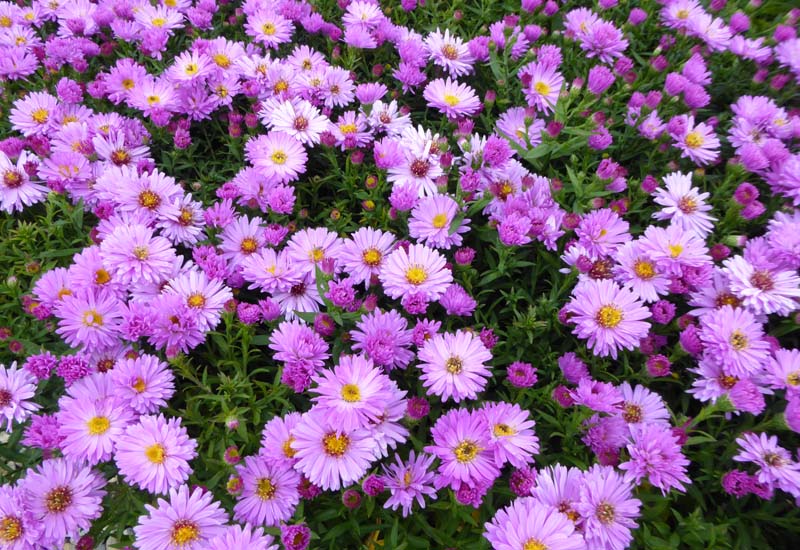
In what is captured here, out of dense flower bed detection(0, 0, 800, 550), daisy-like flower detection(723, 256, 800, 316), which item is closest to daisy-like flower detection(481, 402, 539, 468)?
dense flower bed detection(0, 0, 800, 550)

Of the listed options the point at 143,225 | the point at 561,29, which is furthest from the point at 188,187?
the point at 561,29

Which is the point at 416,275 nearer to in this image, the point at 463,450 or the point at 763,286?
the point at 463,450

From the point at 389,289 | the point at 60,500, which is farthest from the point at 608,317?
the point at 60,500

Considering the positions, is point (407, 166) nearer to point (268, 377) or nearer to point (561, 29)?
point (268, 377)

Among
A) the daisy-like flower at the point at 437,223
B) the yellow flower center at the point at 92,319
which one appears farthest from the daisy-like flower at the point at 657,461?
the yellow flower center at the point at 92,319

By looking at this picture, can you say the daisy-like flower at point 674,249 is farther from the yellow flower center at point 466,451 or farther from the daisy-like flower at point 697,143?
the yellow flower center at point 466,451
